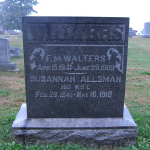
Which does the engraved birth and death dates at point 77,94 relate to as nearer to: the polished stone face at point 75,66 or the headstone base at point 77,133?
the polished stone face at point 75,66

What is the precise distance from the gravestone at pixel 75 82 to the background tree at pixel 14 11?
34.1 metres

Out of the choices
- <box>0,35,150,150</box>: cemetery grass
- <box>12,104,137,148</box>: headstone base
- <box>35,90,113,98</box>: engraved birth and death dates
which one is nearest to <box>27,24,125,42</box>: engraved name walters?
<box>35,90,113,98</box>: engraved birth and death dates

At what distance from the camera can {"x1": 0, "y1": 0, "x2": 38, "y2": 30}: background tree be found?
35594mm

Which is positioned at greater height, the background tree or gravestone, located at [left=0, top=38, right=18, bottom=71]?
the background tree

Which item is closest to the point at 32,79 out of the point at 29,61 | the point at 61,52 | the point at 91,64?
the point at 29,61

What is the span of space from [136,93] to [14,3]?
115 feet

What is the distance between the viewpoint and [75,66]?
10.9 ft

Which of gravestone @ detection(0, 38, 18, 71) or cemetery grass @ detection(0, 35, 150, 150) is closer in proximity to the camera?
cemetery grass @ detection(0, 35, 150, 150)

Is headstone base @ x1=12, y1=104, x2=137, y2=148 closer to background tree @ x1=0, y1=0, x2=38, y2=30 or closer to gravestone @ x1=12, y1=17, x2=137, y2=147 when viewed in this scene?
gravestone @ x1=12, y1=17, x2=137, y2=147

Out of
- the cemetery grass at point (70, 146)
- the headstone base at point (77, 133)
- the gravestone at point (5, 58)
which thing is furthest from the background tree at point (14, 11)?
the headstone base at point (77, 133)

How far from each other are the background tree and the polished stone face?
112 feet

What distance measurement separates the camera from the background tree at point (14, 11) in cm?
3559

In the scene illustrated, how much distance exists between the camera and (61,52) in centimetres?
328

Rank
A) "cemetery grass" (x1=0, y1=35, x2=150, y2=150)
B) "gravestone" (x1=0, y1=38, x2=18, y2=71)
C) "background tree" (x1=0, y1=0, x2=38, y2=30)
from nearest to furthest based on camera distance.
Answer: "cemetery grass" (x1=0, y1=35, x2=150, y2=150), "gravestone" (x1=0, y1=38, x2=18, y2=71), "background tree" (x1=0, y1=0, x2=38, y2=30)
